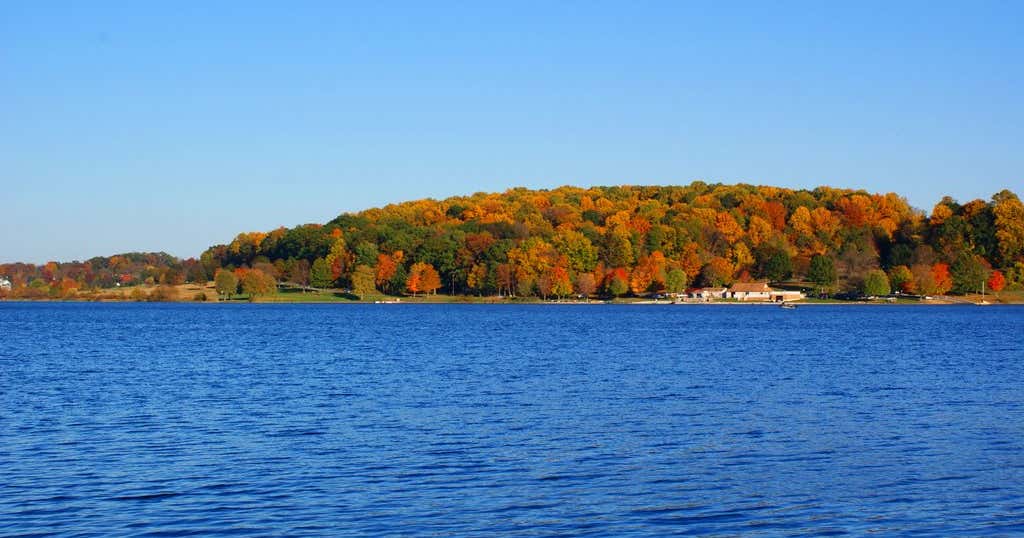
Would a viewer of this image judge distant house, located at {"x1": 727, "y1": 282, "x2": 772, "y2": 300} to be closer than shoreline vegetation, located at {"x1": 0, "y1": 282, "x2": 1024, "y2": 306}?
No

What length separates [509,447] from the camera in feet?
77.7

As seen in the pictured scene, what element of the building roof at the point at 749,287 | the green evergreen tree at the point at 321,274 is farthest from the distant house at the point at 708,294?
the green evergreen tree at the point at 321,274

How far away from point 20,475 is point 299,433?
684 cm

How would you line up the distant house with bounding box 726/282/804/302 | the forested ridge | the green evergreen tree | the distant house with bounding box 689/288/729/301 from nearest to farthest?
the forested ridge, the distant house with bounding box 726/282/804/302, the distant house with bounding box 689/288/729/301, the green evergreen tree

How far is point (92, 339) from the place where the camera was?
7119cm

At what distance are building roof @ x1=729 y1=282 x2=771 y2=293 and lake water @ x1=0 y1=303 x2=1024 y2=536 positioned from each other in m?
127

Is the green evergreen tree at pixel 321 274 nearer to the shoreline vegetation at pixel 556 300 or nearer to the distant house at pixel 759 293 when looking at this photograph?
the shoreline vegetation at pixel 556 300

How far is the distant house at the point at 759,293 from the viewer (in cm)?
17400

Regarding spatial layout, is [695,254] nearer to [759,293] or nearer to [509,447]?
A: [759,293]

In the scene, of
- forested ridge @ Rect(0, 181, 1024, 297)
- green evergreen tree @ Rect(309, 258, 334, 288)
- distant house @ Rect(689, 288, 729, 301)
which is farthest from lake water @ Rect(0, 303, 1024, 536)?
green evergreen tree @ Rect(309, 258, 334, 288)

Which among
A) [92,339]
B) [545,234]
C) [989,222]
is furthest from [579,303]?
[92,339]

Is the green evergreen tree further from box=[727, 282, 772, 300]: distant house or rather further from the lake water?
the lake water

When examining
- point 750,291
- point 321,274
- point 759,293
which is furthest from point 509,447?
point 321,274

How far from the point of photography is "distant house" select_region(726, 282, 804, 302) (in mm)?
174000
